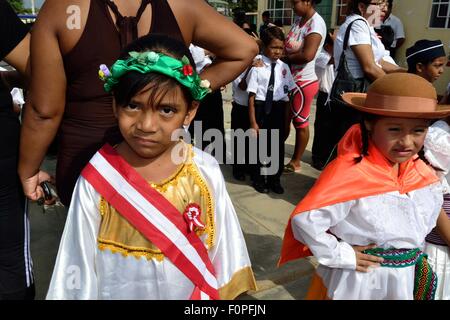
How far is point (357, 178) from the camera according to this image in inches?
63.6

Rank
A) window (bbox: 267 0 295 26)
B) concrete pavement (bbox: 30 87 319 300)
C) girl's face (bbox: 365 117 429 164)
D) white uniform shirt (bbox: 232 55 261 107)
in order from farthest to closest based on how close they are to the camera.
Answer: window (bbox: 267 0 295 26), white uniform shirt (bbox: 232 55 261 107), concrete pavement (bbox: 30 87 319 300), girl's face (bbox: 365 117 429 164)

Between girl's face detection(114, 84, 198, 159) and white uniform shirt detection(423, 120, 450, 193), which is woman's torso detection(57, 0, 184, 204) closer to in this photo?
girl's face detection(114, 84, 198, 159)

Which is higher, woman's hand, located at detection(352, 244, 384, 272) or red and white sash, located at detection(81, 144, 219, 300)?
red and white sash, located at detection(81, 144, 219, 300)

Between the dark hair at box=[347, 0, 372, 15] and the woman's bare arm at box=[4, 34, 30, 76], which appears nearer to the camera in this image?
the woman's bare arm at box=[4, 34, 30, 76]

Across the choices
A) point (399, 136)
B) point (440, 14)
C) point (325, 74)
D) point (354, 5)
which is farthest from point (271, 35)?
point (440, 14)

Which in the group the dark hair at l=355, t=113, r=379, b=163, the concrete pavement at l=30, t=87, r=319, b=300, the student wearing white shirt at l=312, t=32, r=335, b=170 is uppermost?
the dark hair at l=355, t=113, r=379, b=163

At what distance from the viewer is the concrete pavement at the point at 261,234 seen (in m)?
2.62

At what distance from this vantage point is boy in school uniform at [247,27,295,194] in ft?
12.4

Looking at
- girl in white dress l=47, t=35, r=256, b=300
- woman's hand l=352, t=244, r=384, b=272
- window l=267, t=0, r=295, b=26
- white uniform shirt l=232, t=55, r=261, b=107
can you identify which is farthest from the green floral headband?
window l=267, t=0, r=295, b=26

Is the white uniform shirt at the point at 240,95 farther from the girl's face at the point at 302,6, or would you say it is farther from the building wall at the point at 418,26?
the building wall at the point at 418,26

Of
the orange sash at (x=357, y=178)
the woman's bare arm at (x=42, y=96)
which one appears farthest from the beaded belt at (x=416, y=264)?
the woman's bare arm at (x=42, y=96)

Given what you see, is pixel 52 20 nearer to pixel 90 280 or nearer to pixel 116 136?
pixel 116 136

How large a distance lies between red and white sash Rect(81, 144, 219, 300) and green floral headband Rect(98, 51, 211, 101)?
0.99ft

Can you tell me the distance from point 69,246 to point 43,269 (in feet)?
4.79
